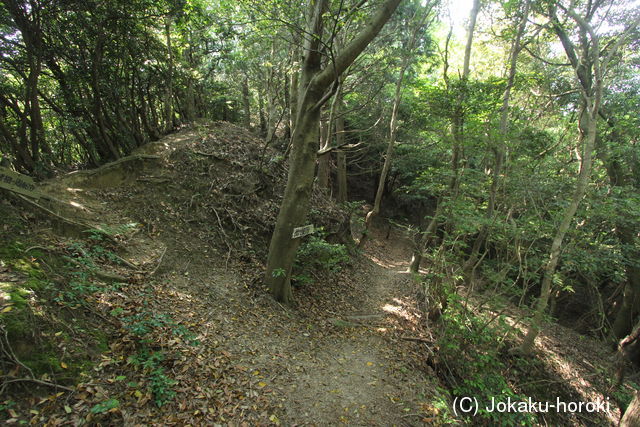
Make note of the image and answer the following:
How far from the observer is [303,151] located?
5613 millimetres

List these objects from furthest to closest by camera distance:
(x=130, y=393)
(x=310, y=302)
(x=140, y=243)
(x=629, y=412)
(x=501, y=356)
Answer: (x=501, y=356)
(x=310, y=302)
(x=140, y=243)
(x=629, y=412)
(x=130, y=393)

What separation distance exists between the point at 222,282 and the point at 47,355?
3.24 meters

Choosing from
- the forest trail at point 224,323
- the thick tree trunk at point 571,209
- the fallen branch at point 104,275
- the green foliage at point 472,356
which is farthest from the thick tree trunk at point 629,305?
the fallen branch at point 104,275

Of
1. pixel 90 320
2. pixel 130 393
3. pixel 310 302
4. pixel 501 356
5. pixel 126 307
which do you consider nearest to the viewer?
pixel 130 393

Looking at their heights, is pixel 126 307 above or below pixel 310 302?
above

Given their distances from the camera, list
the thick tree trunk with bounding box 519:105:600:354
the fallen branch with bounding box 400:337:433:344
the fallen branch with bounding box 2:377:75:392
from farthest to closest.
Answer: the thick tree trunk with bounding box 519:105:600:354 → the fallen branch with bounding box 400:337:433:344 → the fallen branch with bounding box 2:377:75:392

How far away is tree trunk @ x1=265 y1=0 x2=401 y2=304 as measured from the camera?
512 centimetres

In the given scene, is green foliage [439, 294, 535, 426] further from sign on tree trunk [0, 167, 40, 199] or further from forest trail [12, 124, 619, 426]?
sign on tree trunk [0, 167, 40, 199]

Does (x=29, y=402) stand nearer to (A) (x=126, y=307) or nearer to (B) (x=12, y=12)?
A: (A) (x=126, y=307)

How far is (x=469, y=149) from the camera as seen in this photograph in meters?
9.59

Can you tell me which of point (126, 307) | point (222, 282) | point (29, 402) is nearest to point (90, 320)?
point (126, 307)

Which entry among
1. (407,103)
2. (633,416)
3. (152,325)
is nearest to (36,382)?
(152,325)

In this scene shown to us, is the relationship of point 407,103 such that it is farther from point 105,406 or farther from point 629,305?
point 105,406

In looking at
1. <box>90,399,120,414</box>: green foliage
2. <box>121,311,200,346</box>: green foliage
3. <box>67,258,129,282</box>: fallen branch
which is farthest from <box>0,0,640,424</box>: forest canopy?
<box>90,399,120,414</box>: green foliage
